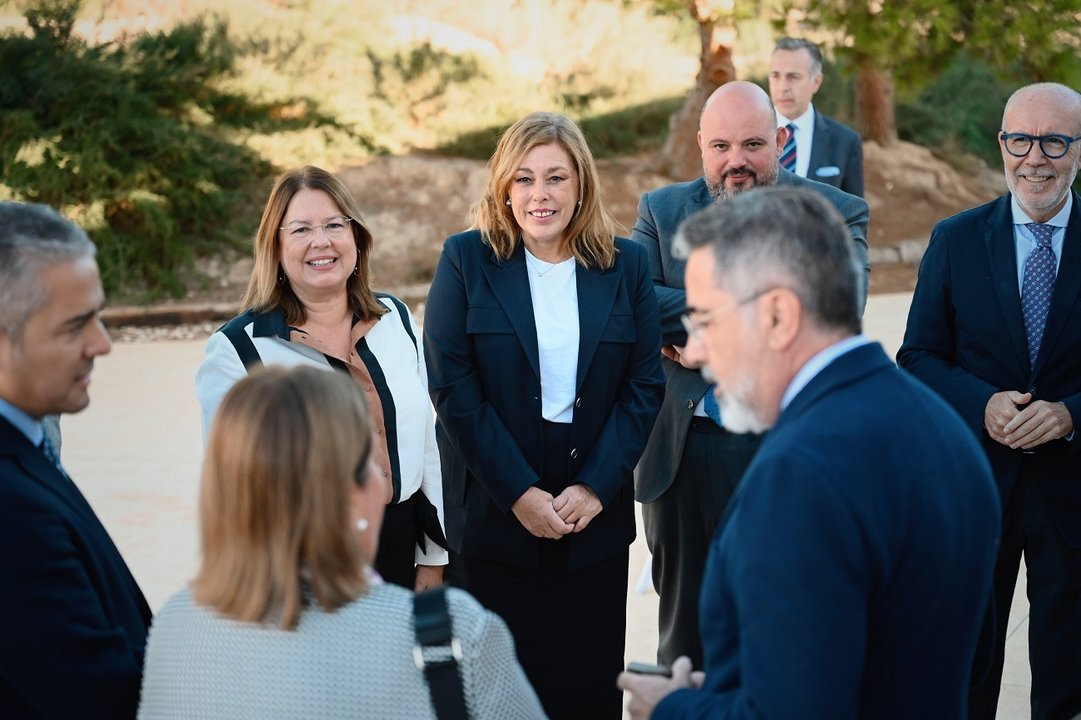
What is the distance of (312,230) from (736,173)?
4.71 ft

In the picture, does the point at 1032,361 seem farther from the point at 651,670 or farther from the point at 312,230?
the point at 312,230

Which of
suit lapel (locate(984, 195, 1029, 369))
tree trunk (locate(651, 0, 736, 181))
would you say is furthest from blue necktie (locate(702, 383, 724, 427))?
tree trunk (locate(651, 0, 736, 181))

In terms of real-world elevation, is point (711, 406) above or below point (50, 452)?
below

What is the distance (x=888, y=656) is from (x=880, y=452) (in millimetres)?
327

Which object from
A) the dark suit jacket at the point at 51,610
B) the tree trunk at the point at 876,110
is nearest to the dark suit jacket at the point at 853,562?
the dark suit jacket at the point at 51,610

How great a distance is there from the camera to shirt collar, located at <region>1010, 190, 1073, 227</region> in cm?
375

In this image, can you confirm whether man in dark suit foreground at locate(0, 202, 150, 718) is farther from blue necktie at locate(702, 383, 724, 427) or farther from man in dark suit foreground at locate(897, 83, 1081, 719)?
man in dark suit foreground at locate(897, 83, 1081, 719)

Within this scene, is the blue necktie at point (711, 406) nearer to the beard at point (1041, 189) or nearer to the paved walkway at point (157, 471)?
the beard at point (1041, 189)

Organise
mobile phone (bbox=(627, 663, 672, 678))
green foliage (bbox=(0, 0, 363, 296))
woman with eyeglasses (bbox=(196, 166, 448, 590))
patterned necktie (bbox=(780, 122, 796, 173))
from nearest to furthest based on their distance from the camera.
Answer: mobile phone (bbox=(627, 663, 672, 678)), woman with eyeglasses (bbox=(196, 166, 448, 590)), patterned necktie (bbox=(780, 122, 796, 173)), green foliage (bbox=(0, 0, 363, 296))

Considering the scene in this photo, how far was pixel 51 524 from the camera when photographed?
2008mm

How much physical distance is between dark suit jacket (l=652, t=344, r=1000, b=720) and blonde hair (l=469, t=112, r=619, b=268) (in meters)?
1.98

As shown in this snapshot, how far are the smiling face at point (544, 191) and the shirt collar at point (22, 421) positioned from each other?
191 centimetres

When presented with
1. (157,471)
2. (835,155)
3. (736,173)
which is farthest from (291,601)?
(157,471)

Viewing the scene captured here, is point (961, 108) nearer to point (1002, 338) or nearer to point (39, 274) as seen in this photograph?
point (1002, 338)
